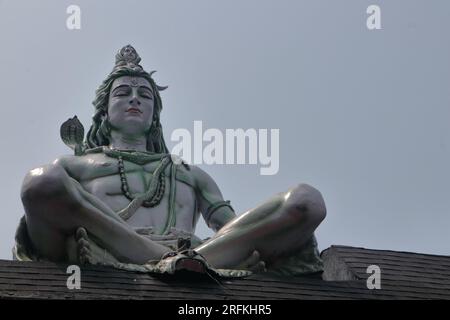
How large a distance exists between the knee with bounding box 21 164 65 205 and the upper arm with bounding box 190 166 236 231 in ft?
7.32

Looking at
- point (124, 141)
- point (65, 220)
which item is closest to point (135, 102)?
point (124, 141)

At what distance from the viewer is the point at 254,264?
1195 centimetres

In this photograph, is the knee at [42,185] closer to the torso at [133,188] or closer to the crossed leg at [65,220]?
the crossed leg at [65,220]

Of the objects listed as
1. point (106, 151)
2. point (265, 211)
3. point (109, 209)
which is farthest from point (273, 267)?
point (106, 151)

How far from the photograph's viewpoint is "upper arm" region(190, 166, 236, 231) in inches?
534

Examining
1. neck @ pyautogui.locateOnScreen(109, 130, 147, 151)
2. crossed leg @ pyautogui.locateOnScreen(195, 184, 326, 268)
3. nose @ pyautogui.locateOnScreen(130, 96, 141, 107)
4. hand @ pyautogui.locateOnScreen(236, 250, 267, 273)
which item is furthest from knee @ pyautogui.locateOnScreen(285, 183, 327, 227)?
nose @ pyautogui.locateOnScreen(130, 96, 141, 107)
